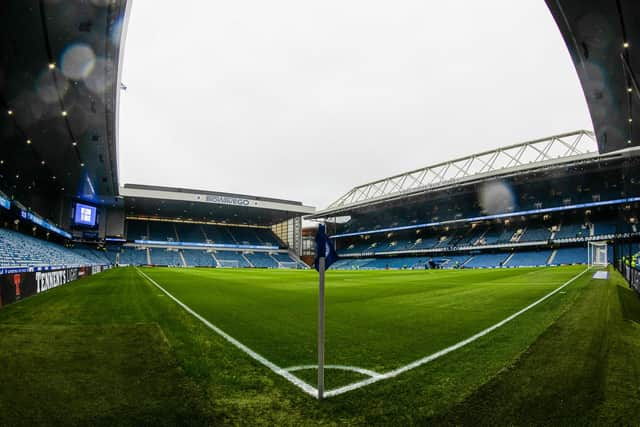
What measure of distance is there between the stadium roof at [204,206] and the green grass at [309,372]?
55.1 meters

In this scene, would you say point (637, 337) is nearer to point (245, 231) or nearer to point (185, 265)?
point (185, 265)

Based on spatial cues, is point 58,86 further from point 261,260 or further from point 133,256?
point 261,260

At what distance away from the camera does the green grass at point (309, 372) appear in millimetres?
3025

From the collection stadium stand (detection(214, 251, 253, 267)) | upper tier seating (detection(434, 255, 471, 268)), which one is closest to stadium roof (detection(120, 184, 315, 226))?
stadium stand (detection(214, 251, 253, 267))

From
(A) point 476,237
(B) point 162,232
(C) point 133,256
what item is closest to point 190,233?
(B) point 162,232

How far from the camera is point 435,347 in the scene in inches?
207

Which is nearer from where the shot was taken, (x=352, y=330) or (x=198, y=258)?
(x=352, y=330)

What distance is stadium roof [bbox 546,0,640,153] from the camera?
9.63 meters

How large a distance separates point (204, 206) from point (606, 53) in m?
64.2

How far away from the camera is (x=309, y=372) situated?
163 inches

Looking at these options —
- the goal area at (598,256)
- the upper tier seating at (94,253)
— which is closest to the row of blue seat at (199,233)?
the upper tier seating at (94,253)

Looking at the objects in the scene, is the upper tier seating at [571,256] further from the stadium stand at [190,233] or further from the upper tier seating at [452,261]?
the stadium stand at [190,233]

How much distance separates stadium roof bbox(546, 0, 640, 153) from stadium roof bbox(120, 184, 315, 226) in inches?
2258

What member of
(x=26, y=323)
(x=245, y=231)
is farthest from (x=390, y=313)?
(x=245, y=231)
